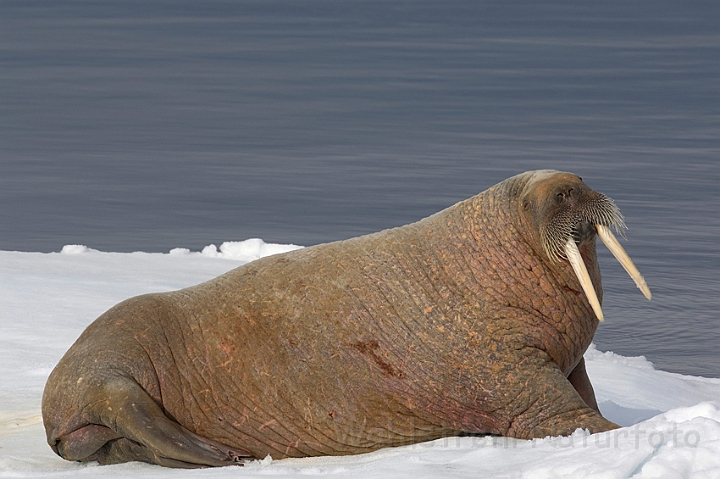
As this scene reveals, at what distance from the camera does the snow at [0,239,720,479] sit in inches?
210

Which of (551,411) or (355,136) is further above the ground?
(355,136)

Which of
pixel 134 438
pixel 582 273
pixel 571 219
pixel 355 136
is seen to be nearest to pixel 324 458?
pixel 134 438

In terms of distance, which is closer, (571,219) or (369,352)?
(571,219)

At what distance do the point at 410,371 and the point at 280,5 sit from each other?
2500 inches

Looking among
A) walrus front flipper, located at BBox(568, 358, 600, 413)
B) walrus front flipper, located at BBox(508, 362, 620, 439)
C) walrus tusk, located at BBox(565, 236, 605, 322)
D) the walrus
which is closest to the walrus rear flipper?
the walrus

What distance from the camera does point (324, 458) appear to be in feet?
20.9

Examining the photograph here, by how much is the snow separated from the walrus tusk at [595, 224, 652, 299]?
59 cm

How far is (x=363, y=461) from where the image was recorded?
6145mm

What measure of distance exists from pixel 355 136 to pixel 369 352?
17472 millimetres

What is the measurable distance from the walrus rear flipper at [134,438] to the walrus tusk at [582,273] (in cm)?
177

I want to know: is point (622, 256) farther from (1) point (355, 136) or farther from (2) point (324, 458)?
(1) point (355, 136)

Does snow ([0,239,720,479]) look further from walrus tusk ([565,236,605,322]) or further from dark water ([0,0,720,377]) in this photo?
dark water ([0,0,720,377])

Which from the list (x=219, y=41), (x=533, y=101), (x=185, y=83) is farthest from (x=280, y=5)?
(x=533, y=101)

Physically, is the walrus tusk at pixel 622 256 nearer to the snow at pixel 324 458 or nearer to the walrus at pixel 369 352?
the walrus at pixel 369 352
